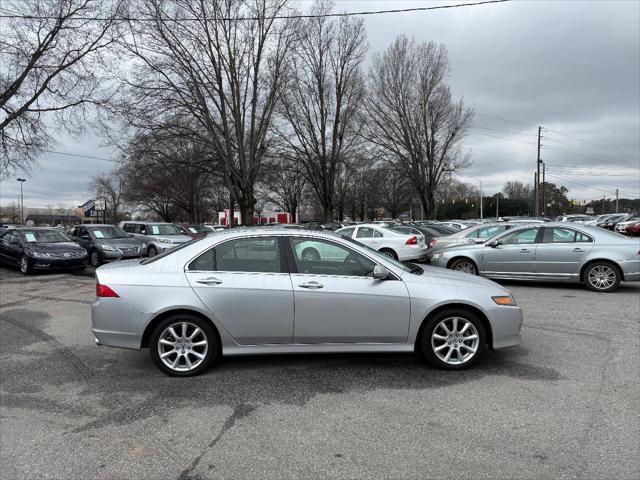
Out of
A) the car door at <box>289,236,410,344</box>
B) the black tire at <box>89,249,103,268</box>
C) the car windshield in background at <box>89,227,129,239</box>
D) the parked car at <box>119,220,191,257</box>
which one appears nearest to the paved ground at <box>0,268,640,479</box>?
the car door at <box>289,236,410,344</box>

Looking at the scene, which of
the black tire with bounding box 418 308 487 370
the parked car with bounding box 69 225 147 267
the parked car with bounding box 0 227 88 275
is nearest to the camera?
the black tire with bounding box 418 308 487 370

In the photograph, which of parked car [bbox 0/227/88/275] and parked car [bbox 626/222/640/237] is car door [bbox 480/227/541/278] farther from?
parked car [bbox 626/222/640/237]

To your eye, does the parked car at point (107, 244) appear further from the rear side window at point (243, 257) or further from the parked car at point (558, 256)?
the rear side window at point (243, 257)

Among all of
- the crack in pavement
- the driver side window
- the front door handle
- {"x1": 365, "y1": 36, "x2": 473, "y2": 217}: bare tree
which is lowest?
the crack in pavement

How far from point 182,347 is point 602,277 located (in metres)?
8.92

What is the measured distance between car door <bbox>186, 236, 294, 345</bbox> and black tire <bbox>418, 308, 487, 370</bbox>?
139 cm

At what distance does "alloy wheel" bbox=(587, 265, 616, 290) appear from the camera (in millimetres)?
9445

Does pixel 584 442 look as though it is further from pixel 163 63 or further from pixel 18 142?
pixel 163 63

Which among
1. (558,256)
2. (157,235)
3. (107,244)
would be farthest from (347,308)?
(157,235)

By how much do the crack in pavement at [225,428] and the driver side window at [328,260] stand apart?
1419 mm

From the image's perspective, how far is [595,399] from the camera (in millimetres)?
3895

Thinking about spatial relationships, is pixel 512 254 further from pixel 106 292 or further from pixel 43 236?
pixel 43 236

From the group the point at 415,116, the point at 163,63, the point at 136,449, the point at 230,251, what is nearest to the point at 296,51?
the point at 163,63

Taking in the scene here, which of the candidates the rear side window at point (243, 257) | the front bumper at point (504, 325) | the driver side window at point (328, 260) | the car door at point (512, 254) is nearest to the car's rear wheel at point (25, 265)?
the rear side window at point (243, 257)
